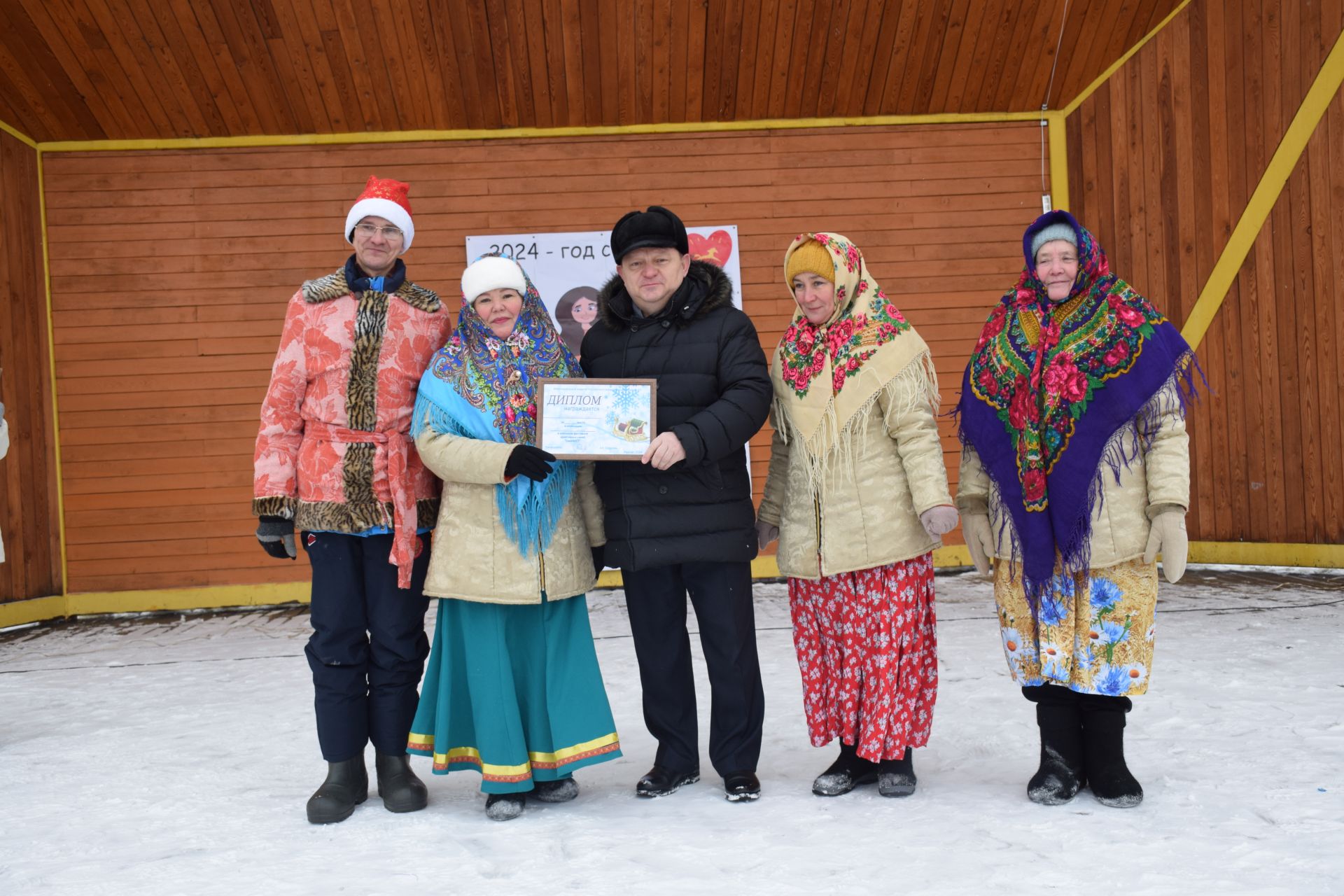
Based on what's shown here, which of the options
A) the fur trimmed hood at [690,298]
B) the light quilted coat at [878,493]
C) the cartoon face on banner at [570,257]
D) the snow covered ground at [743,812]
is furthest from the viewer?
the cartoon face on banner at [570,257]

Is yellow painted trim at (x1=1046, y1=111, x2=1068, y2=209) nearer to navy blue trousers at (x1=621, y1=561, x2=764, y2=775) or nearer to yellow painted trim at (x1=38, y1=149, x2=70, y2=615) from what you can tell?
navy blue trousers at (x1=621, y1=561, x2=764, y2=775)

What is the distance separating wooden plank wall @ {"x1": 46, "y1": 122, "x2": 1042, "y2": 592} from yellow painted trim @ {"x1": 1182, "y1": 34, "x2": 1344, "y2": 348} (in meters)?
2.09

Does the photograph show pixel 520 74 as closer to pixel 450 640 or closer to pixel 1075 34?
pixel 1075 34

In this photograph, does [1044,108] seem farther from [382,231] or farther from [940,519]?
[382,231]

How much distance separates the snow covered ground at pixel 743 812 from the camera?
7.43 ft

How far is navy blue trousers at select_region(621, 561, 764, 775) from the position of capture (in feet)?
9.38

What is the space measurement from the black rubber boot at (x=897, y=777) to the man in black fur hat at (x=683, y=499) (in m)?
0.33

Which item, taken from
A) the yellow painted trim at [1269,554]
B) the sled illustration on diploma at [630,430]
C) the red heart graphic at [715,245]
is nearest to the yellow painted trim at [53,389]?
the red heart graphic at [715,245]

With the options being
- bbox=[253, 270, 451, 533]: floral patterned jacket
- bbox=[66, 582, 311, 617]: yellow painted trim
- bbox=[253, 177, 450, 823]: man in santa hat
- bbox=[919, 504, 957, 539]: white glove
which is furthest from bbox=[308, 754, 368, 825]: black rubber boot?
bbox=[66, 582, 311, 617]: yellow painted trim

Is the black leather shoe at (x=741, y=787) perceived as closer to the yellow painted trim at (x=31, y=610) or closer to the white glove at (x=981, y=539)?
the white glove at (x=981, y=539)

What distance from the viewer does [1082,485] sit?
2566 millimetres

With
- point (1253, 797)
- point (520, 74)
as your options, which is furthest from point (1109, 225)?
point (1253, 797)

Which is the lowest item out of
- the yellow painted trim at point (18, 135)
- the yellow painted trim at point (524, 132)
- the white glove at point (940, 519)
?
the white glove at point (940, 519)

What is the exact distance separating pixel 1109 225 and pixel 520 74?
12.5 ft
